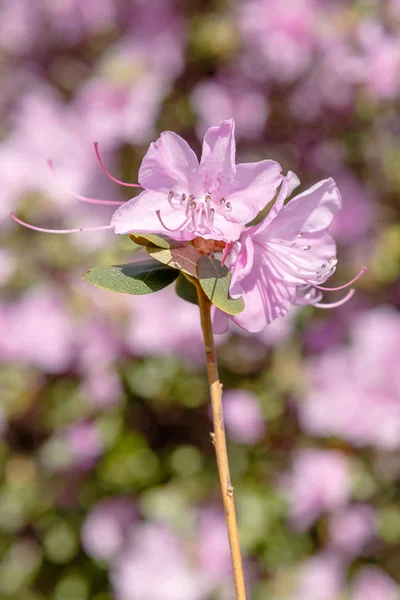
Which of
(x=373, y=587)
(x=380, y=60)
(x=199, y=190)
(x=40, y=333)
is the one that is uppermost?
(x=380, y=60)

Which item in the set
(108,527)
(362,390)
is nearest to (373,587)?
(362,390)

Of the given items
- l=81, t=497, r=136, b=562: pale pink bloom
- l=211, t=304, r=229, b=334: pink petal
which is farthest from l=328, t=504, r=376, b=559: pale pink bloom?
l=211, t=304, r=229, b=334: pink petal

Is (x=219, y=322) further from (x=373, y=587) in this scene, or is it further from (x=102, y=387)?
(x=373, y=587)

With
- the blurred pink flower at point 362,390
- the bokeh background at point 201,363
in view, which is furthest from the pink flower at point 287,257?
the blurred pink flower at point 362,390

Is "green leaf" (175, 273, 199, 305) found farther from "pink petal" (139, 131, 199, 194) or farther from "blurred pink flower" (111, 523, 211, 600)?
"blurred pink flower" (111, 523, 211, 600)

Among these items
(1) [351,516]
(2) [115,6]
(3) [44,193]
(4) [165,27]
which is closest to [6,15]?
(2) [115,6]
